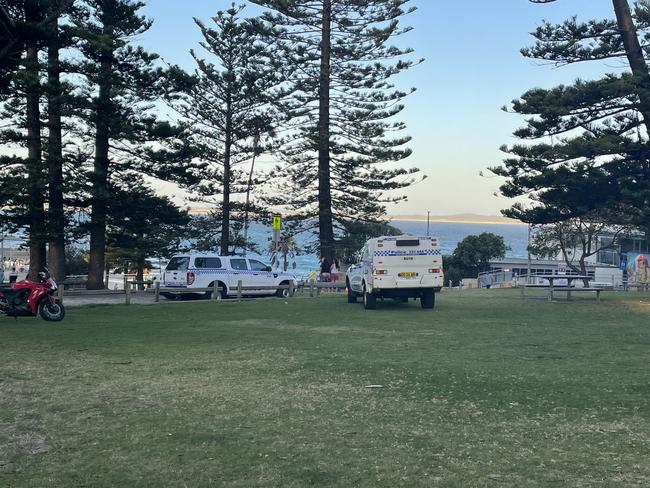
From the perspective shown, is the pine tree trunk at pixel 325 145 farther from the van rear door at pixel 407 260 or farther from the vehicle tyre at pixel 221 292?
the van rear door at pixel 407 260

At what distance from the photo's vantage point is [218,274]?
83.6 ft

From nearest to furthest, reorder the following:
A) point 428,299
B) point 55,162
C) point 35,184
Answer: point 428,299 < point 35,184 < point 55,162

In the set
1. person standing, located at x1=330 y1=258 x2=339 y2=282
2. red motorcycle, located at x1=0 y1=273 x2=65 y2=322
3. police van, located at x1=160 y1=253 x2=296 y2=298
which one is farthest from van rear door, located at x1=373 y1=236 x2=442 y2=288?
person standing, located at x1=330 y1=258 x2=339 y2=282

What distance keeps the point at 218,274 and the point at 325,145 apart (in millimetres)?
14438

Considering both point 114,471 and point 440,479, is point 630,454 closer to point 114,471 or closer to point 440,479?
point 440,479

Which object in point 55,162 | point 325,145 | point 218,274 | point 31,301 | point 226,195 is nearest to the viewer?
point 31,301

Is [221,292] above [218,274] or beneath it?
beneath

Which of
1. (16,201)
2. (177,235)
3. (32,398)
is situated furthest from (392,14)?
(32,398)

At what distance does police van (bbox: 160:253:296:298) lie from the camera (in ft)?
81.4

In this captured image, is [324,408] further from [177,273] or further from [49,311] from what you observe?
[177,273]

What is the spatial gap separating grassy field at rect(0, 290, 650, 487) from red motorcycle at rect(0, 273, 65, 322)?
2.03m

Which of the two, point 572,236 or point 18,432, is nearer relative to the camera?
point 18,432

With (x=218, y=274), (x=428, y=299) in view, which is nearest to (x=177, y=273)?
(x=218, y=274)

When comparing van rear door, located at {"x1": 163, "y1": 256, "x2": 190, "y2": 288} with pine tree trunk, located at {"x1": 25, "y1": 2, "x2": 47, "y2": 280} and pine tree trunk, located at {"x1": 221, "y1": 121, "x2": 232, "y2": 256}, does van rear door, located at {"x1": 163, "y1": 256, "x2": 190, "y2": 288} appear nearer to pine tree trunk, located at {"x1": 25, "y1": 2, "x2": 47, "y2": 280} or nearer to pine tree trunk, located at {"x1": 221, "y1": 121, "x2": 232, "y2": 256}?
pine tree trunk, located at {"x1": 25, "y1": 2, "x2": 47, "y2": 280}
